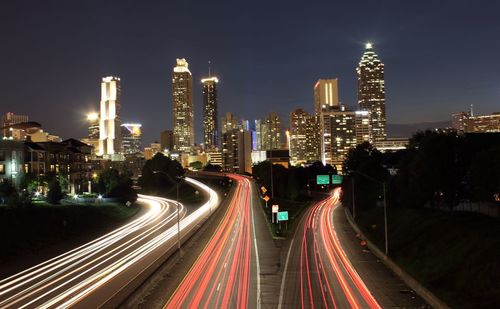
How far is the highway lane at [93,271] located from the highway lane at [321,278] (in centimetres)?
1187

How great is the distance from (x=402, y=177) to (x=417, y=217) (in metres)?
15.8

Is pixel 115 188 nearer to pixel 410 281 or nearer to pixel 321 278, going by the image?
pixel 321 278

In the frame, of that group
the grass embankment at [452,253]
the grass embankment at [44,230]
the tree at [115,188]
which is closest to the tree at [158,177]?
the tree at [115,188]

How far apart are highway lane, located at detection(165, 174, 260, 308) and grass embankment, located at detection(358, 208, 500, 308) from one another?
12086mm

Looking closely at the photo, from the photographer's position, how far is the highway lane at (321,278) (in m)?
29.0

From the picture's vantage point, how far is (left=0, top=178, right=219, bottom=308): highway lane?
3123cm

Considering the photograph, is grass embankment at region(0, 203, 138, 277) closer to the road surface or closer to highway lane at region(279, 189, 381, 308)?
highway lane at region(279, 189, 381, 308)

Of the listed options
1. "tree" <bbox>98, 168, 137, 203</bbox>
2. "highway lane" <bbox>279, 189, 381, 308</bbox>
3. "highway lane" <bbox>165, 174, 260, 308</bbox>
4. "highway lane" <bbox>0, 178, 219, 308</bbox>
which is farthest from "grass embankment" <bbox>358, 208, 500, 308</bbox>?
"tree" <bbox>98, 168, 137, 203</bbox>

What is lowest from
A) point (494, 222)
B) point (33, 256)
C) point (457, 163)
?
point (33, 256)

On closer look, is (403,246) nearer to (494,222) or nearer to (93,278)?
(494,222)

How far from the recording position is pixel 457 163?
58781 mm

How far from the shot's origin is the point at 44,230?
55406 mm

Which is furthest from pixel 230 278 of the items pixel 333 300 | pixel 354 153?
pixel 354 153

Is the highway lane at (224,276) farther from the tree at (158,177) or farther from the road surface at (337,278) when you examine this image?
the tree at (158,177)
